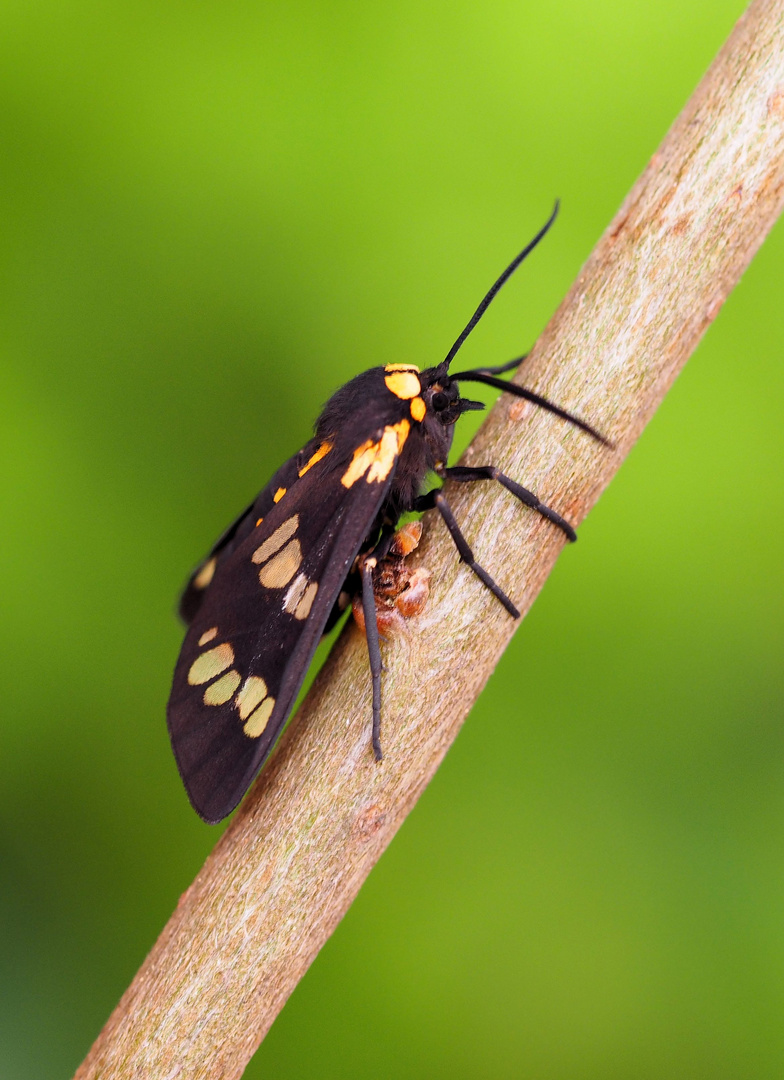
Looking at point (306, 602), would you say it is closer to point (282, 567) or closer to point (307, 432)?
point (282, 567)

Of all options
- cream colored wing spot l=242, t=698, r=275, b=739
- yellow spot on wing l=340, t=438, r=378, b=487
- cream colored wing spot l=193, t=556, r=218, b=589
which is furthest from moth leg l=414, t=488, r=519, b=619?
cream colored wing spot l=193, t=556, r=218, b=589

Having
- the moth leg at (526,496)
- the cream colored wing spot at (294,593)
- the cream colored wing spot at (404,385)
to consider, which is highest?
the cream colored wing spot at (404,385)

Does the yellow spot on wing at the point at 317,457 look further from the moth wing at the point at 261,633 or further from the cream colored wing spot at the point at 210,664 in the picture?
the cream colored wing spot at the point at 210,664

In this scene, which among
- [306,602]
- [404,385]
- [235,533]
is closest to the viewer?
[306,602]

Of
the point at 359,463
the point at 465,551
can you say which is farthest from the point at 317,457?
the point at 465,551

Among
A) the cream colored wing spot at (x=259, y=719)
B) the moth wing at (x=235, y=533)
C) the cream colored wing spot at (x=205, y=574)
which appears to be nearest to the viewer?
the cream colored wing spot at (x=259, y=719)

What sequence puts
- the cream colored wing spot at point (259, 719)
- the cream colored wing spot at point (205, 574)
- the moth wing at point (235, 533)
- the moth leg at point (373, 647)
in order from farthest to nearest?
the cream colored wing spot at point (205, 574) < the moth wing at point (235, 533) < the cream colored wing spot at point (259, 719) < the moth leg at point (373, 647)

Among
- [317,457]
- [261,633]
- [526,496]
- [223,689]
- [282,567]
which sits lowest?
[223,689]

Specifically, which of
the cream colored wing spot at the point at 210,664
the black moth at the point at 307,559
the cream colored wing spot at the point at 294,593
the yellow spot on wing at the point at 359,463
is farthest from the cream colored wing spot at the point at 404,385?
the cream colored wing spot at the point at 210,664
